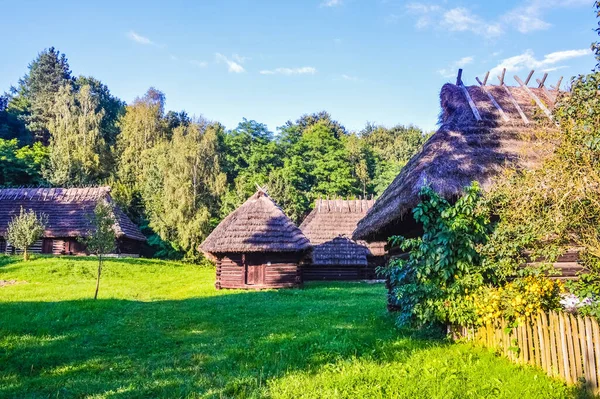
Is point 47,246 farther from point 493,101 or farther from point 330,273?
point 493,101

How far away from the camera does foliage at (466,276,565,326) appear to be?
20.4ft

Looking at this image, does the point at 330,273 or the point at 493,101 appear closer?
the point at 493,101

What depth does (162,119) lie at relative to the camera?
153 ft

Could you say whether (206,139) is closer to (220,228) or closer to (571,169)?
(220,228)

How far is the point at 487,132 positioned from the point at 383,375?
7.81 meters

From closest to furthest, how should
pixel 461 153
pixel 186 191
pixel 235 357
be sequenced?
pixel 235 357 → pixel 461 153 → pixel 186 191

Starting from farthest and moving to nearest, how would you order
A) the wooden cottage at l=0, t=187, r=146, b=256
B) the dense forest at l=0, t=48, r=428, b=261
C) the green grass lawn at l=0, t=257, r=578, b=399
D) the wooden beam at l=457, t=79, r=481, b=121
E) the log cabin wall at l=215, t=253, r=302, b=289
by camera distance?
1. the dense forest at l=0, t=48, r=428, b=261
2. the wooden cottage at l=0, t=187, r=146, b=256
3. the log cabin wall at l=215, t=253, r=302, b=289
4. the wooden beam at l=457, t=79, r=481, b=121
5. the green grass lawn at l=0, t=257, r=578, b=399

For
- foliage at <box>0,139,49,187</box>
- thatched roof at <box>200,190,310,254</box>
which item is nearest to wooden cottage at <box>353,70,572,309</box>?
thatched roof at <box>200,190,310,254</box>

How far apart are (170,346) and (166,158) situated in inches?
1151

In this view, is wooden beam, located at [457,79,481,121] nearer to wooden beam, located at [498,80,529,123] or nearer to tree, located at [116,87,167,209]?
wooden beam, located at [498,80,529,123]

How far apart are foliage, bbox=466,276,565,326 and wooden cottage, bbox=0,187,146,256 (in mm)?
26755

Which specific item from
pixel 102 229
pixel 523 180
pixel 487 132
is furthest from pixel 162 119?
pixel 523 180

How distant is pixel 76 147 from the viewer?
128 ft

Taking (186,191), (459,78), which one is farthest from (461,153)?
(186,191)
